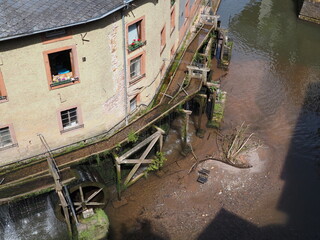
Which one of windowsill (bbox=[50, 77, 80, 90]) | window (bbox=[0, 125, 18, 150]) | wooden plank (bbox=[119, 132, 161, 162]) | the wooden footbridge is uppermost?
windowsill (bbox=[50, 77, 80, 90])

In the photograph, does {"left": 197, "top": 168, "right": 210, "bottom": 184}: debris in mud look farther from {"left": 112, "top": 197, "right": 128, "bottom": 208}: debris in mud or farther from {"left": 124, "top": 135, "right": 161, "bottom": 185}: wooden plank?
{"left": 112, "top": 197, "right": 128, "bottom": 208}: debris in mud

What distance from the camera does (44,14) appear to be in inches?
615

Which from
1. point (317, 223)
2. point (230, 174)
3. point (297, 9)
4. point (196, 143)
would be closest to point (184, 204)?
point (230, 174)

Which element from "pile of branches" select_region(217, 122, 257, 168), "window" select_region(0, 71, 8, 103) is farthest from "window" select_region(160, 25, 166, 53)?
"window" select_region(0, 71, 8, 103)

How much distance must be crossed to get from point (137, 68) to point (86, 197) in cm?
827

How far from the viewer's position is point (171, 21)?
2716cm

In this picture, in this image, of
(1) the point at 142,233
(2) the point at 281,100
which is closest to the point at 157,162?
(1) the point at 142,233

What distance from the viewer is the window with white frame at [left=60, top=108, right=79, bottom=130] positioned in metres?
19.5

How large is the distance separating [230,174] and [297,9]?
1489 inches

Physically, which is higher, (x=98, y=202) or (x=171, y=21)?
(x=171, y=21)

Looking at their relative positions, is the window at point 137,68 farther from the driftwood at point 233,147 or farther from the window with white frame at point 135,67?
the driftwood at point 233,147

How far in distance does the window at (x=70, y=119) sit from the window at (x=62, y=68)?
1.87 metres

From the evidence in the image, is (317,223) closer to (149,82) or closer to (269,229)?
(269,229)

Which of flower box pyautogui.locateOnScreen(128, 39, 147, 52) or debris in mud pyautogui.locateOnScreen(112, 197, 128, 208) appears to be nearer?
flower box pyautogui.locateOnScreen(128, 39, 147, 52)
